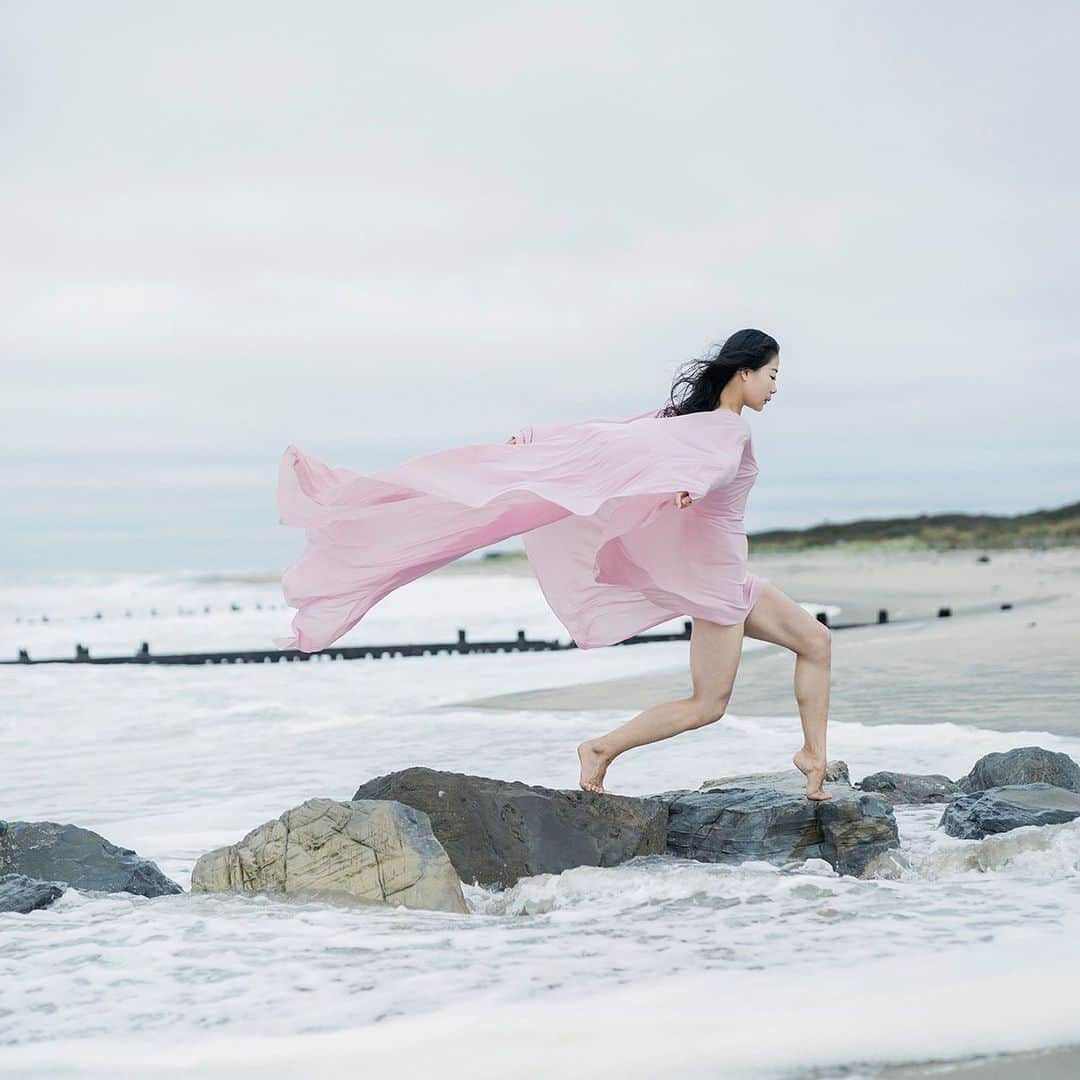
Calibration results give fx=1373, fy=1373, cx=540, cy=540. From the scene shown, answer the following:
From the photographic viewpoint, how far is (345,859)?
21.1 feet

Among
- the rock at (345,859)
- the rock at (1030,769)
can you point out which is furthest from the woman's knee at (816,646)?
the rock at (345,859)

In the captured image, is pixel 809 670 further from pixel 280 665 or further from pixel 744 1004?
pixel 280 665

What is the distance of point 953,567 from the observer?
197 ft

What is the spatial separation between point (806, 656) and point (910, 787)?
2436 millimetres

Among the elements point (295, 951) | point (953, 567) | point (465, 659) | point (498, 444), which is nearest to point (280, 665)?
point (465, 659)

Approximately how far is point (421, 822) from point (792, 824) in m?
1.99

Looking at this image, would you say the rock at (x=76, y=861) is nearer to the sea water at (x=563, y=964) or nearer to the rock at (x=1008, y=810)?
the sea water at (x=563, y=964)

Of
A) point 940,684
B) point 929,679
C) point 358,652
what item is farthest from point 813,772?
point 358,652

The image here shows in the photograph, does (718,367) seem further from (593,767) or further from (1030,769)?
(1030,769)

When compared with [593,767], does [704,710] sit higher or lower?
higher

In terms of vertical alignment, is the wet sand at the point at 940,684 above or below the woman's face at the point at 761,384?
below

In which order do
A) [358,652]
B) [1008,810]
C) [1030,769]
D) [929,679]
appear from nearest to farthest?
1. [1008,810]
2. [1030,769]
3. [929,679]
4. [358,652]

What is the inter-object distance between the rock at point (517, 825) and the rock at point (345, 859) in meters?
0.42

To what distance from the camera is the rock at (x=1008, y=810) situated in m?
7.38
